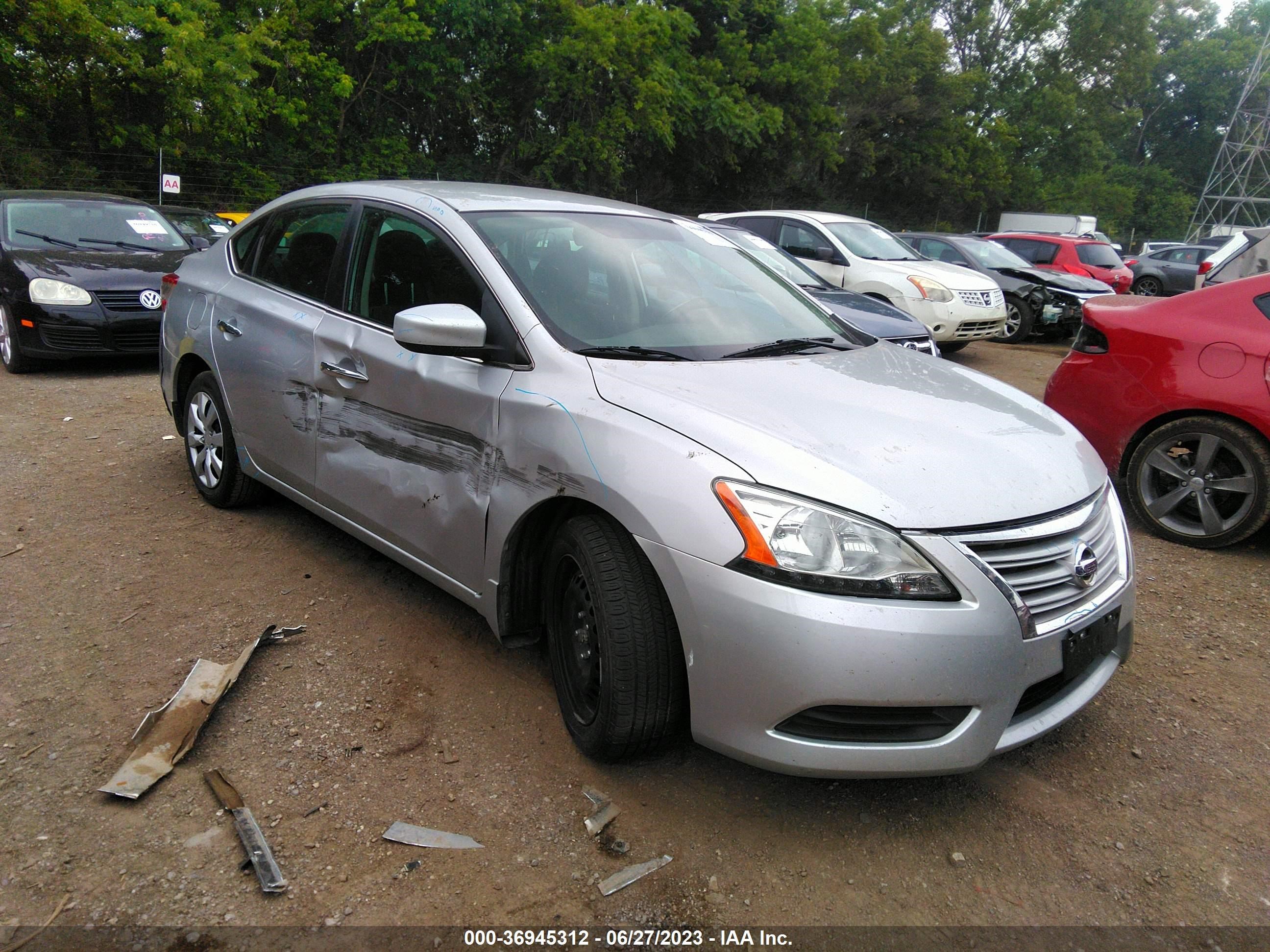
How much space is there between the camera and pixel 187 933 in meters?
2.04

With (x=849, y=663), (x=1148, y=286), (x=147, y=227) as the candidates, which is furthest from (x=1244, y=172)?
(x=849, y=663)

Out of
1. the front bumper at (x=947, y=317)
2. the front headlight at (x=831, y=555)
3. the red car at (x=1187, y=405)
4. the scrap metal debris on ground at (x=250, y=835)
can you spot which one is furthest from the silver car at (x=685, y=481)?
the front bumper at (x=947, y=317)

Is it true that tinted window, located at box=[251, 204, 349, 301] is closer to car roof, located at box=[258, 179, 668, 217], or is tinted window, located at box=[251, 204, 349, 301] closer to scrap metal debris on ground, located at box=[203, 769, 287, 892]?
car roof, located at box=[258, 179, 668, 217]

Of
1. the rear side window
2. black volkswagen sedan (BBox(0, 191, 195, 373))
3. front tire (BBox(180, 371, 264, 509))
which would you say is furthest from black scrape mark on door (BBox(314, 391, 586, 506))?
black volkswagen sedan (BBox(0, 191, 195, 373))

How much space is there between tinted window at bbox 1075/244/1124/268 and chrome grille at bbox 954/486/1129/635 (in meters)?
14.1

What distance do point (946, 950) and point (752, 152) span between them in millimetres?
29314

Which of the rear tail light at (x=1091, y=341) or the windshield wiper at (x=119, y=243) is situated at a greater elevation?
the rear tail light at (x=1091, y=341)

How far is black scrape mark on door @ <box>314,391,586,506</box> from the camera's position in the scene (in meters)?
2.67

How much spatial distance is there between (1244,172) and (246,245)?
55.6 metres

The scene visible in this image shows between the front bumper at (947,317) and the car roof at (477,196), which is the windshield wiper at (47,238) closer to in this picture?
the car roof at (477,196)

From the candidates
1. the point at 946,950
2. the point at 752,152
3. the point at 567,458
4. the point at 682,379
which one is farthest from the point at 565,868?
the point at 752,152

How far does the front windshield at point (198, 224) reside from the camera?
10172mm

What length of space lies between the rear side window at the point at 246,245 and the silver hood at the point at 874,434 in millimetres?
2482

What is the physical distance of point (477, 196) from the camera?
3.53m
